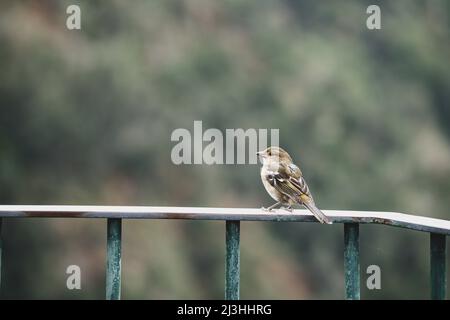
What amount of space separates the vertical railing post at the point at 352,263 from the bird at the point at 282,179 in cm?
155

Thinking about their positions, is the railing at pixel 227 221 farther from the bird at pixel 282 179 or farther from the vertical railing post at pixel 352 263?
the bird at pixel 282 179

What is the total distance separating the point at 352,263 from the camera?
2254 millimetres

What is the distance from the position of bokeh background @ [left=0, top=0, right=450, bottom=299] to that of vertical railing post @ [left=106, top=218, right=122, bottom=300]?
399 inches

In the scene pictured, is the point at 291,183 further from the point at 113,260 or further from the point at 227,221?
the point at 113,260

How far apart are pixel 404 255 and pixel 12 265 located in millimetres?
7359

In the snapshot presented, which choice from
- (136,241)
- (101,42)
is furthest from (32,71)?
(136,241)

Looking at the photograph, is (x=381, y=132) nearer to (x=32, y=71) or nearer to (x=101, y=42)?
(x=101, y=42)

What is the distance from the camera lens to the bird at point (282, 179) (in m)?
4.02

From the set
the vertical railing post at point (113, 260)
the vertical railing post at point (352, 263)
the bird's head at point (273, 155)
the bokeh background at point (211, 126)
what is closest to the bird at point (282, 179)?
the bird's head at point (273, 155)

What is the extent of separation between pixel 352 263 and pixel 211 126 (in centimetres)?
1297

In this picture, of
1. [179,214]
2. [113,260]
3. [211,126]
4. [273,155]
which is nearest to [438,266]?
[179,214]

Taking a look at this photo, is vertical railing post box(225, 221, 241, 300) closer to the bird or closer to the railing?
the railing
